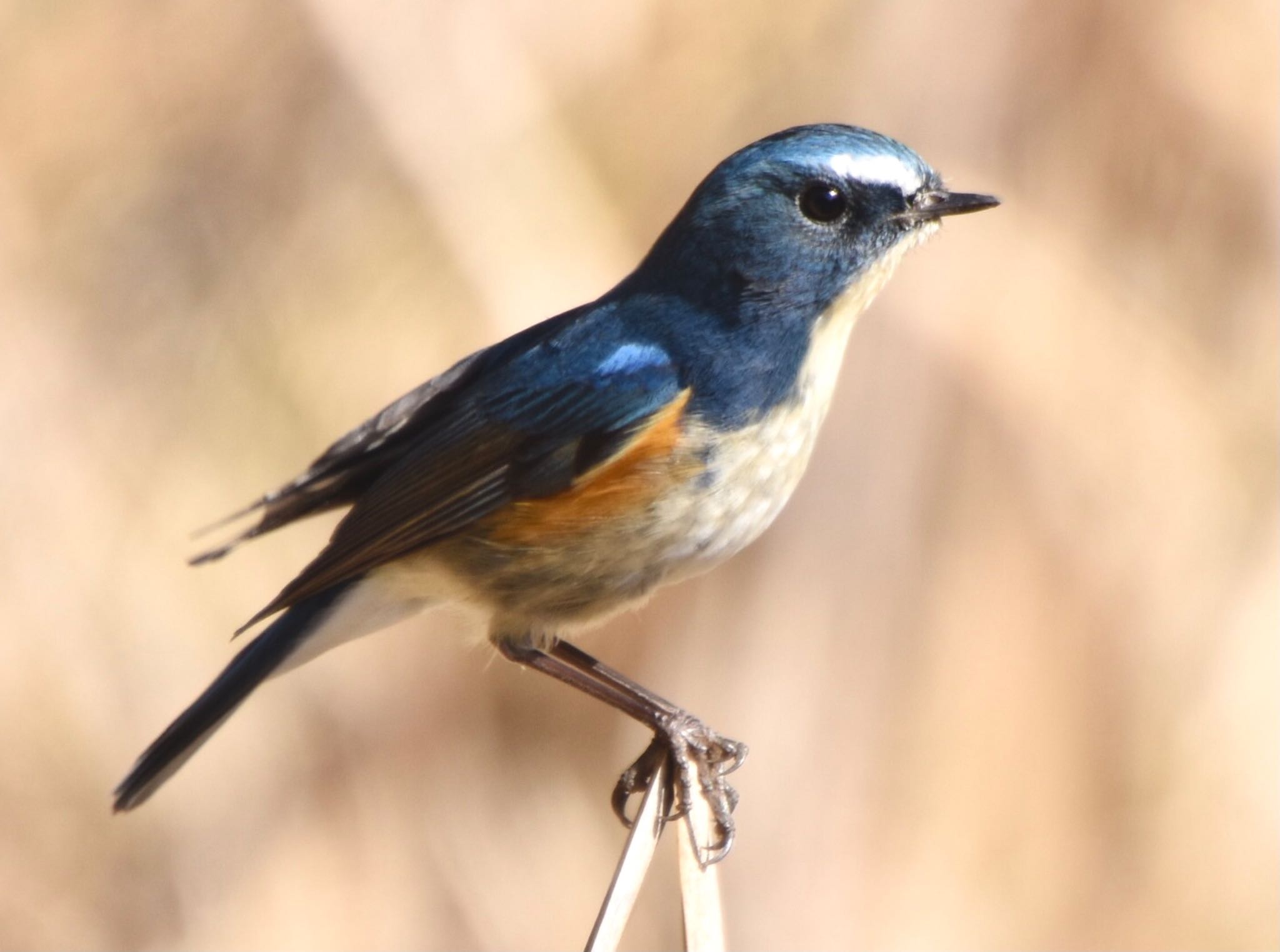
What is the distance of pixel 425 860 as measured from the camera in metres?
4.21

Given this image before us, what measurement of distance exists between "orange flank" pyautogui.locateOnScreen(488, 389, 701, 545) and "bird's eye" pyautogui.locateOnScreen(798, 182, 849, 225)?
0.41 m

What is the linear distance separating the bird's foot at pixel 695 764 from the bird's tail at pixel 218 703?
2.36 ft

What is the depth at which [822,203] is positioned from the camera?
8.96 feet

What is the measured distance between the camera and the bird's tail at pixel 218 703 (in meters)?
2.96

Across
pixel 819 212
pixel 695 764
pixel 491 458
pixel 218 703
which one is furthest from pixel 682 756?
pixel 819 212

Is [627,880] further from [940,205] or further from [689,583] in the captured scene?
[689,583]

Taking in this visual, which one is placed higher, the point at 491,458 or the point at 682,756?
the point at 491,458

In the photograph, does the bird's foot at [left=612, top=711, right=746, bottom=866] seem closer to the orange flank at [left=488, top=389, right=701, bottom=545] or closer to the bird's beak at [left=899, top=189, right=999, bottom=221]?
the orange flank at [left=488, top=389, right=701, bottom=545]

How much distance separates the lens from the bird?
2.66 meters

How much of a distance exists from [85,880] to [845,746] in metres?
2.15

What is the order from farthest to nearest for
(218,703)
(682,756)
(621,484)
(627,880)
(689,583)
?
(689,583), (218,703), (682,756), (621,484), (627,880)

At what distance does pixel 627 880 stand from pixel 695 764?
0.63m

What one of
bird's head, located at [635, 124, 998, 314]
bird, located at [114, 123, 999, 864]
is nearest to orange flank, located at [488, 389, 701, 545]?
bird, located at [114, 123, 999, 864]

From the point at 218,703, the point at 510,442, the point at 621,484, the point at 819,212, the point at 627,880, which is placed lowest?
the point at 627,880
